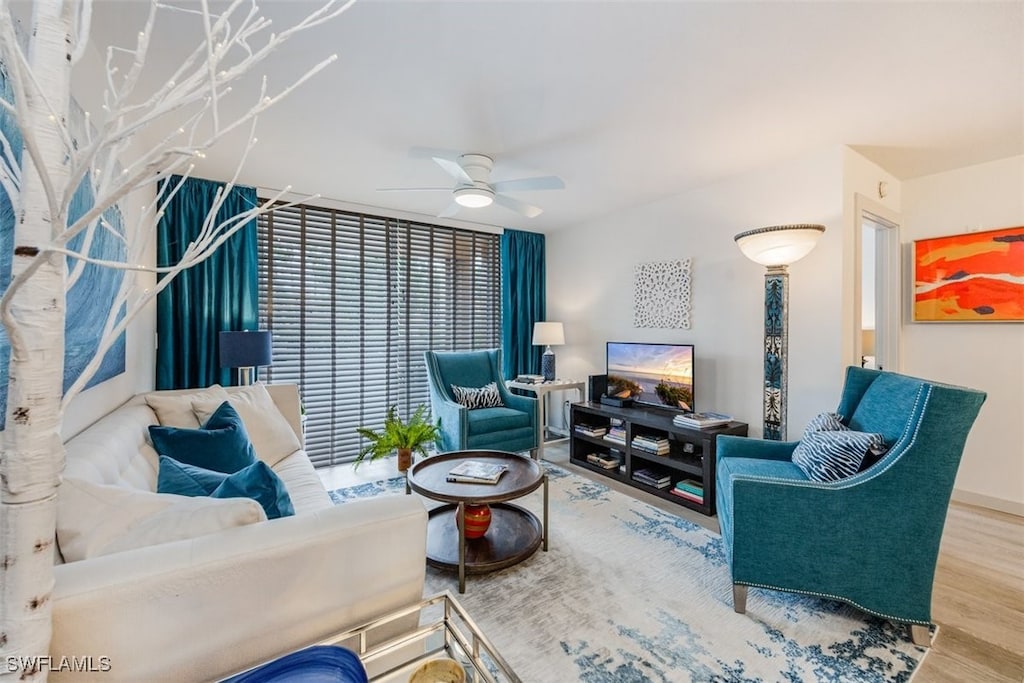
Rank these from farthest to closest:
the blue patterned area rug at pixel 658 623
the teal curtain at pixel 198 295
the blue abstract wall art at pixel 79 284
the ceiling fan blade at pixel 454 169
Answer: the teal curtain at pixel 198 295
the ceiling fan blade at pixel 454 169
the blue patterned area rug at pixel 658 623
the blue abstract wall art at pixel 79 284

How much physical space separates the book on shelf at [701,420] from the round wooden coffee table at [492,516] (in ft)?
3.99

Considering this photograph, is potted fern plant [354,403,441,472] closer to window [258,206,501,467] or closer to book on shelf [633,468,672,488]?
window [258,206,501,467]

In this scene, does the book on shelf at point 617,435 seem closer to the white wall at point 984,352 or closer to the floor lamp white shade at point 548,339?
the floor lamp white shade at point 548,339

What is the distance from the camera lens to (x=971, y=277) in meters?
2.99

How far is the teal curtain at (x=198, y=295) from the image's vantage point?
3150 mm

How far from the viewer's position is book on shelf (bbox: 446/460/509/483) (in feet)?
7.34

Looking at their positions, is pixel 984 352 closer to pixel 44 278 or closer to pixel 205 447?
pixel 44 278

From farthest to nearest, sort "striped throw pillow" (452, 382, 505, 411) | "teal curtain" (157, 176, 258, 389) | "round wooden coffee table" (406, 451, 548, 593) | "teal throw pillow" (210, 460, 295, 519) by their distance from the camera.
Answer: "striped throw pillow" (452, 382, 505, 411)
"teal curtain" (157, 176, 258, 389)
"round wooden coffee table" (406, 451, 548, 593)
"teal throw pillow" (210, 460, 295, 519)

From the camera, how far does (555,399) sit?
4.98 meters

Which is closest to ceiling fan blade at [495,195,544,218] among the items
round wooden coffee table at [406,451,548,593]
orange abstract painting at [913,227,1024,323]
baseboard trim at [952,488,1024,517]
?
round wooden coffee table at [406,451,548,593]

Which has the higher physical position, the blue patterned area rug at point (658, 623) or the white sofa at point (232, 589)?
the white sofa at point (232, 589)

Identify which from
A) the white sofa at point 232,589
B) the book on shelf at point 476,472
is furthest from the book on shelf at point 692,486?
the white sofa at point 232,589

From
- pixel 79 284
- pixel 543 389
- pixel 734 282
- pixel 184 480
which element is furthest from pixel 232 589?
pixel 734 282

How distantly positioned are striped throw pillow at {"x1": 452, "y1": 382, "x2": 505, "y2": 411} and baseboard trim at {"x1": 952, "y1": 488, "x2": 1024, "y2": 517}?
347 centimetres
